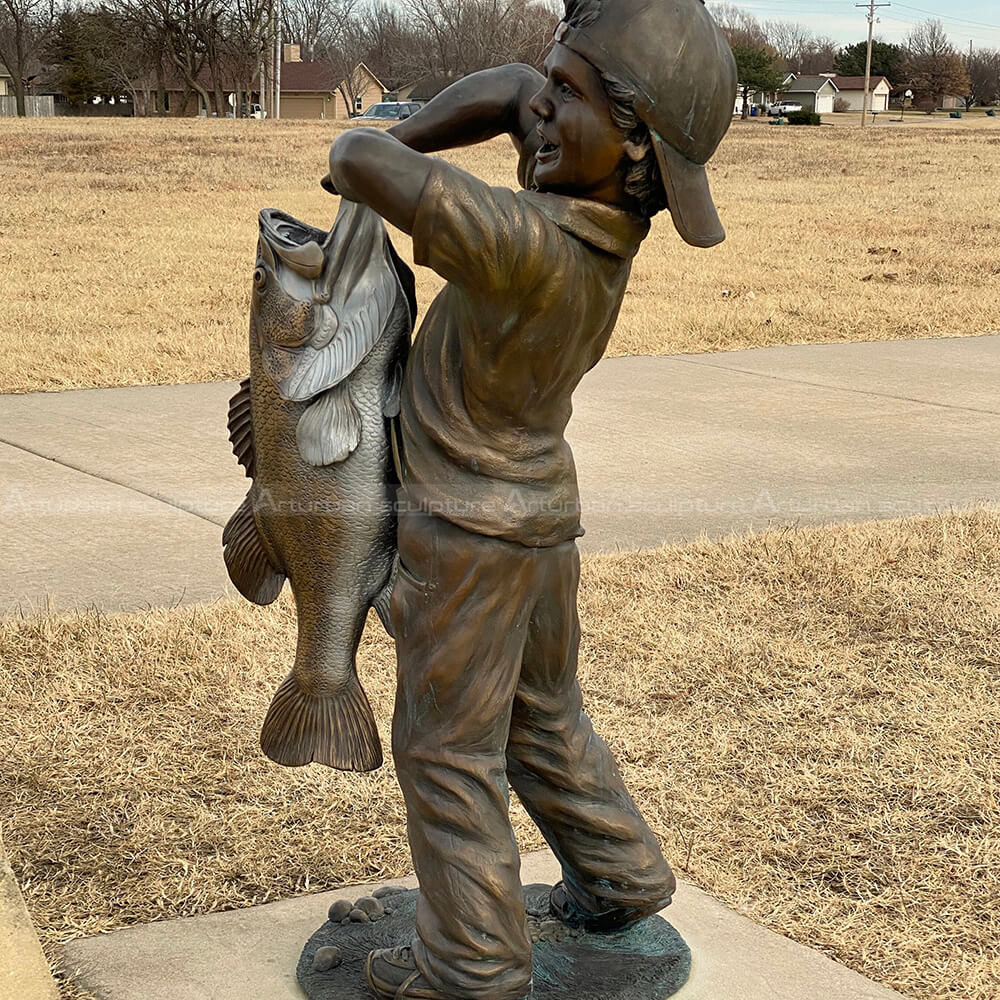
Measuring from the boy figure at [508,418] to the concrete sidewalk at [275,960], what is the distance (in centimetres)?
32

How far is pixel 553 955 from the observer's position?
261cm

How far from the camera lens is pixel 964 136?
3728cm

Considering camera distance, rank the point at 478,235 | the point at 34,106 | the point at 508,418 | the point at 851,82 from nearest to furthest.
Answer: the point at 478,235
the point at 508,418
the point at 34,106
the point at 851,82

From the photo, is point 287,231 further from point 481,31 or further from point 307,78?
point 307,78

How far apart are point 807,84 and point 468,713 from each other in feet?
363

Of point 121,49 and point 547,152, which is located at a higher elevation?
point 121,49

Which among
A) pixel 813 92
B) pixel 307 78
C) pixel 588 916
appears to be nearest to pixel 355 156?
pixel 588 916

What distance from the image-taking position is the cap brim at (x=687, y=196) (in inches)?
81.2

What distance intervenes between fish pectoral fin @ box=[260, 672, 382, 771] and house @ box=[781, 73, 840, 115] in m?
104

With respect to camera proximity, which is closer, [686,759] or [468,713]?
[468,713]

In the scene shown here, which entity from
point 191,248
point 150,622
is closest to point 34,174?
point 191,248

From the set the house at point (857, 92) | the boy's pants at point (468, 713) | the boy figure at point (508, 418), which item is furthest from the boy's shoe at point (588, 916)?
the house at point (857, 92)

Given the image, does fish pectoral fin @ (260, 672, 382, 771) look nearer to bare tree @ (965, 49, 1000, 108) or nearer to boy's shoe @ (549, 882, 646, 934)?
boy's shoe @ (549, 882, 646, 934)

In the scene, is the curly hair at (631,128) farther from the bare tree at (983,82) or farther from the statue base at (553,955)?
the bare tree at (983,82)
